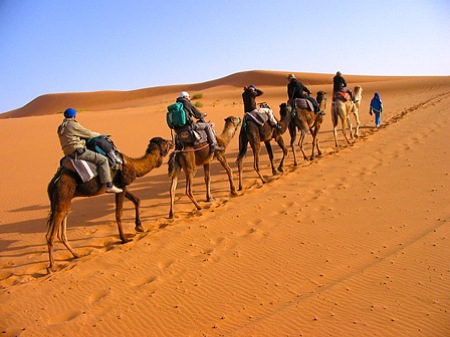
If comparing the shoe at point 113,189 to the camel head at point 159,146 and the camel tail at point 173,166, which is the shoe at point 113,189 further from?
the camel tail at point 173,166

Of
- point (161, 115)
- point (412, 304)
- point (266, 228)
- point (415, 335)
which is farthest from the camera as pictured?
point (161, 115)

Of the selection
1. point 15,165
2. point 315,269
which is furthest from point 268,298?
point 15,165

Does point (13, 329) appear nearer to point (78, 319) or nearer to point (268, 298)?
point (78, 319)

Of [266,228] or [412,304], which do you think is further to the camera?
[266,228]

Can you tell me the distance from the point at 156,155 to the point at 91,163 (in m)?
1.56

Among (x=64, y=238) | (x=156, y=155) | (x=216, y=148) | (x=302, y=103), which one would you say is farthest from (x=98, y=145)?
(x=302, y=103)

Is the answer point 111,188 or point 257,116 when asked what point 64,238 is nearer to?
point 111,188

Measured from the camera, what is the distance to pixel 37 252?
27.2ft

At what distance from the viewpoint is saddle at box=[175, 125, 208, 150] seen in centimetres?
926

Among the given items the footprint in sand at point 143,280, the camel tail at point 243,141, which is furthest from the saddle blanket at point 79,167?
the camel tail at point 243,141

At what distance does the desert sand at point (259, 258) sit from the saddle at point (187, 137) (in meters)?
1.53

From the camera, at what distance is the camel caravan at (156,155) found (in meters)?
7.13

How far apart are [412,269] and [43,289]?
17.3ft

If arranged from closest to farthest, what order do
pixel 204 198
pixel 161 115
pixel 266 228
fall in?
1. pixel 266 228
2. pixel 204 198
3. pixel 161 115
